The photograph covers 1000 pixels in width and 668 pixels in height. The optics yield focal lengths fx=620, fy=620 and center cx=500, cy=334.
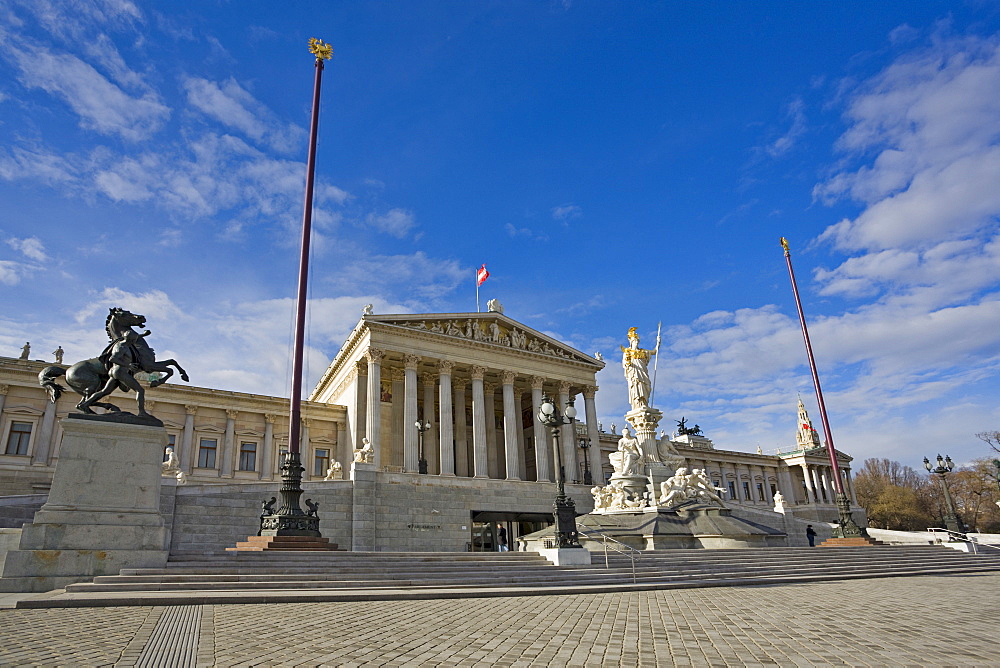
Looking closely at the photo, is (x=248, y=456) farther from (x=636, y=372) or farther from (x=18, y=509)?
(x=636, y=372)

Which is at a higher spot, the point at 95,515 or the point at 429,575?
the point at 95,515

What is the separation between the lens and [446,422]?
4247 centimetres

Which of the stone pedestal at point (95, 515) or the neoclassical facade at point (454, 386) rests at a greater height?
the neoclassical facade at point (454, 386)

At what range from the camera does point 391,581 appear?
13.8 meters

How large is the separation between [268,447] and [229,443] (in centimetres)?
270

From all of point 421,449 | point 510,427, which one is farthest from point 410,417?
point 510,427

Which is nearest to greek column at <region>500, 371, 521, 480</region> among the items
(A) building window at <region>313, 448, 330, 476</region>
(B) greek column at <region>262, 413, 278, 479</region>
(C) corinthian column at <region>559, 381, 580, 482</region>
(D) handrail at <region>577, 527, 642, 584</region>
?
(C) corinthian column at <region>559, 381, 580, 482</region>

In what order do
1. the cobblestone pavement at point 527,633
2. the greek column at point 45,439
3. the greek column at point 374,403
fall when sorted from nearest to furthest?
the cobblestone pavement at point 527,633, the greek column at point 45,439, the greek column at point 374,403

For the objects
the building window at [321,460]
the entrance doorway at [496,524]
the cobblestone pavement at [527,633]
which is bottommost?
the cobblestone pavement at [527,633]

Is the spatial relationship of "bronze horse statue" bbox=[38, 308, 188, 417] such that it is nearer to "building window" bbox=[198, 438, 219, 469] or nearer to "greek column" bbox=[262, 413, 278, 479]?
"building window" bbox=[198, 438, 219, 469]

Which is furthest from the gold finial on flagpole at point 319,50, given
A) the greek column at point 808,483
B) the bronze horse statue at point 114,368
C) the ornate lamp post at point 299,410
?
the greek column at point 808,483

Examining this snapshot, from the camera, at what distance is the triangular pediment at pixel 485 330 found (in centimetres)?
4344

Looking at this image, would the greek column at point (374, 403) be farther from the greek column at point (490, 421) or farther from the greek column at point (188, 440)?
the greek column at point (188, 440)

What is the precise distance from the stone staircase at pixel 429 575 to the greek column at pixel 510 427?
24146 millimetres
